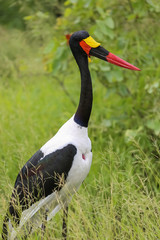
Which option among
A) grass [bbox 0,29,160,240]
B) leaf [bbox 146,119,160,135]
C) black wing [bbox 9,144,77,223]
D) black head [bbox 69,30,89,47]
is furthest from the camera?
leaf [bbox 146,119,160,135]

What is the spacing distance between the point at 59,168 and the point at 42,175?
0.37 feet

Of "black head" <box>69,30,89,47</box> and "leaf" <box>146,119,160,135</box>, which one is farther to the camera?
"leaf" <box>146,119,160,135</box>

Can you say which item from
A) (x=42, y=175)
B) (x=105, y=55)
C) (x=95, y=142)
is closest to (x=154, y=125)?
(x=95, y=142)

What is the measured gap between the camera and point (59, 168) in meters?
2.37

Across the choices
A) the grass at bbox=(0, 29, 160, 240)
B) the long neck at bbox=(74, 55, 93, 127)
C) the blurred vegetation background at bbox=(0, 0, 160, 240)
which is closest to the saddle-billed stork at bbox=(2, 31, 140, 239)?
the long neck at bbox=(74, 55, 93, 127)

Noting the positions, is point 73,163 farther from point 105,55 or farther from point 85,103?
point 105,55

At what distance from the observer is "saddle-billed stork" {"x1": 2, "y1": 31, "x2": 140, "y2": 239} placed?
2359 mm

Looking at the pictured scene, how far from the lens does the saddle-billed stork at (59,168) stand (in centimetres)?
236

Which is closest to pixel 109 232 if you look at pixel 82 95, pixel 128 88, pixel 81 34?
pixel 82 95

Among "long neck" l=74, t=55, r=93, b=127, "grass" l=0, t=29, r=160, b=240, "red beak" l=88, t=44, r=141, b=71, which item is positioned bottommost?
"grass" l=0, t=29, r=160, b=240

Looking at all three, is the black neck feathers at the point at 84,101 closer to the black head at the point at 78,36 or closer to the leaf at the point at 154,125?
the black head at the point at 78,36

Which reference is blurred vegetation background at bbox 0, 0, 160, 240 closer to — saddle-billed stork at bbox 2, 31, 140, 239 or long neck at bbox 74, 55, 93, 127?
saddle-billed stork at bbox 2, 31, 140, 239

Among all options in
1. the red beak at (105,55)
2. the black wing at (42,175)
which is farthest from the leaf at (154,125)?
the black wing at (42,175)

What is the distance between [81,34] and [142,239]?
1.24 metres
